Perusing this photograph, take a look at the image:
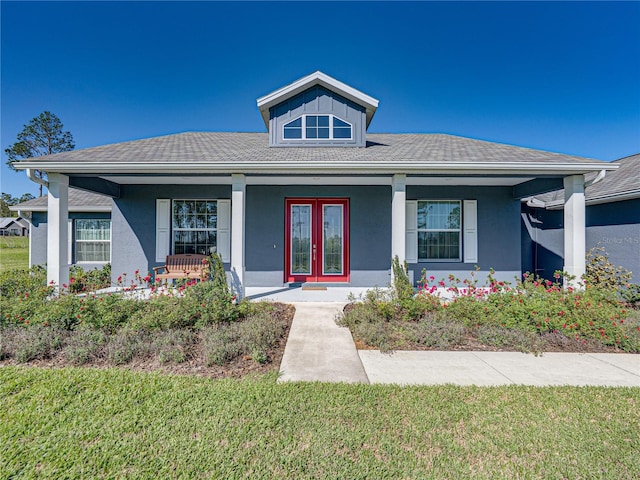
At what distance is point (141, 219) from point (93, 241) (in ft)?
8.94

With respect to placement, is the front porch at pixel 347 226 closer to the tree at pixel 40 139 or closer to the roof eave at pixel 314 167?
the roof eave at pixel 314 167

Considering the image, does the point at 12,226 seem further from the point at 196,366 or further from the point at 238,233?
the point at 196,366

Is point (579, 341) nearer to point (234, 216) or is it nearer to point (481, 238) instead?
point (481, 238)

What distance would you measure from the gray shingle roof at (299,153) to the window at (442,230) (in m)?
1.82

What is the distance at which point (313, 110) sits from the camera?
860cm

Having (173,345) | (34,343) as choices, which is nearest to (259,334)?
(173,345)

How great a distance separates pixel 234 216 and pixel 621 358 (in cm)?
688

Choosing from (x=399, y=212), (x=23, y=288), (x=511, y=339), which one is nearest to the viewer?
(x=511, y=339)

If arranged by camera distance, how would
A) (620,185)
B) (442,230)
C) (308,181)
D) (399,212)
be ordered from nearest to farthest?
(399,212) → (620,185) → (308,181) → (442,230)

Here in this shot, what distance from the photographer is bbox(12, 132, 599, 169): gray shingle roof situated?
636cm

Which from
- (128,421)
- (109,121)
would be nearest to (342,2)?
(128,421)

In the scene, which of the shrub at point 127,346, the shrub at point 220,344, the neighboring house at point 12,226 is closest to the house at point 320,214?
the shrub at point 220,344

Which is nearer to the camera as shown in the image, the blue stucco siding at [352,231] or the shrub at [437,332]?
the shrub at [437,332]

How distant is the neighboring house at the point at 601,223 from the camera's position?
23.0 feet
